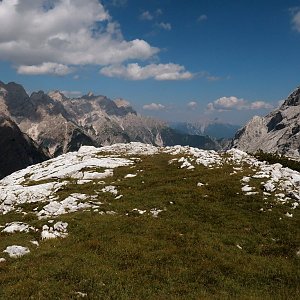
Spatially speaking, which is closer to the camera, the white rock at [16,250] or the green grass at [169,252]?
the green grass at [169,252]

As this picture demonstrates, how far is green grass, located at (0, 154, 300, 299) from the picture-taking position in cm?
2334

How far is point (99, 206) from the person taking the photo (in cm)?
4331

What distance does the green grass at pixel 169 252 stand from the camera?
2334 cm

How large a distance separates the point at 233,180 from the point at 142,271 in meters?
26.4

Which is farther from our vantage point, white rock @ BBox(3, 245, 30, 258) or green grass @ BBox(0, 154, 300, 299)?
white rock @ BBox(3, 245, 30, 258)

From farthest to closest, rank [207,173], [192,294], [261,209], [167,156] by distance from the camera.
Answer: [167,156], [207,173], [261,209], [192,294]

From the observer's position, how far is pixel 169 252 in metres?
29.6

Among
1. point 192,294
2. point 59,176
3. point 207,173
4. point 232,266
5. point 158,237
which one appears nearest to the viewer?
point 192,294

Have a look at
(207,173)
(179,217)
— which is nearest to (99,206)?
(179,217)

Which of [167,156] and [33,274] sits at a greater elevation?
[167,156]

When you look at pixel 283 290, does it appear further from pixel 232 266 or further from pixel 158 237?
pixel 158 237

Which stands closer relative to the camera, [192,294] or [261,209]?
[192,294]

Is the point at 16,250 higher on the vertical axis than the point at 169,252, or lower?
lower

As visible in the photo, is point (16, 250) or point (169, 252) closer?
point (169, 252)
